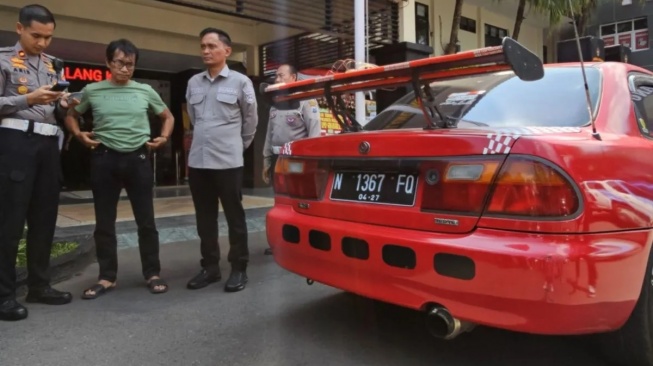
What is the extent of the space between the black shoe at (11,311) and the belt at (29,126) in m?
1.04

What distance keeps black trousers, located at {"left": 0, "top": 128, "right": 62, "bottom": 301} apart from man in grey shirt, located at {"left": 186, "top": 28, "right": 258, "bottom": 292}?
942 millimetres

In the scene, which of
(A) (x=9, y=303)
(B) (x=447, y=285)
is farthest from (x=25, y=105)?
(B) (x=447, y=285)

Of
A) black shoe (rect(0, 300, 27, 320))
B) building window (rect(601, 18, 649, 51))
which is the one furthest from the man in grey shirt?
building window (rect(601, 18, 649, 51))

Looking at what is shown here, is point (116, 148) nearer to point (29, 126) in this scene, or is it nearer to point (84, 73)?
point (29, 126)

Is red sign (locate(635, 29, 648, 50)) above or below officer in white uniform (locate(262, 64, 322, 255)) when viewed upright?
above

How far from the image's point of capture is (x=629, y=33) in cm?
2167

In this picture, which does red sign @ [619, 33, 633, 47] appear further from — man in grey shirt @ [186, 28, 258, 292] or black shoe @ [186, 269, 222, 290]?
black shoe @ [186, 269, 222, 290]

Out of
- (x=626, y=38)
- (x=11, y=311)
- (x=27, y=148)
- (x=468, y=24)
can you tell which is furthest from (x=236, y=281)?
(x=626, y=38)

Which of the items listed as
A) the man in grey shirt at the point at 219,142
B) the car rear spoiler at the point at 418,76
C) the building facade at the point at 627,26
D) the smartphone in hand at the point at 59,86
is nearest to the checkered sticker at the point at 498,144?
the car rear spoiler at the point at 418,76

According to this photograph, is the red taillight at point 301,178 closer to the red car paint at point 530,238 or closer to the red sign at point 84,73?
the red car paint at point 530,238

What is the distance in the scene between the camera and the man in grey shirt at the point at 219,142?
3865 millimetres

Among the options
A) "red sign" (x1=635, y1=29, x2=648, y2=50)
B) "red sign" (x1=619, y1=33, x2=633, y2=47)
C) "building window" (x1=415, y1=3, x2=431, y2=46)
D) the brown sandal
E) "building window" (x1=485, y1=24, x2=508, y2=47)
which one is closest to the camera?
the brown sandal

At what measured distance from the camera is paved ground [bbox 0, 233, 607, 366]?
8.68 feet

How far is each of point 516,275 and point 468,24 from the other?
14320 millimetres
